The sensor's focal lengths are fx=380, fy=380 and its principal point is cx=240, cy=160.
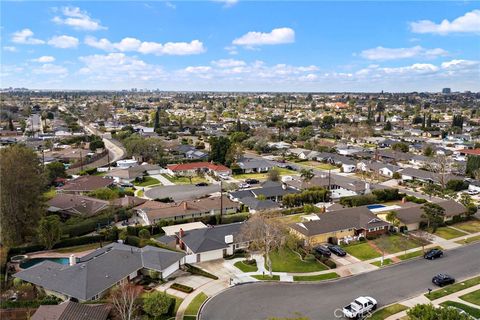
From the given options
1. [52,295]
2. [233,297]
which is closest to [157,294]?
[233,297]

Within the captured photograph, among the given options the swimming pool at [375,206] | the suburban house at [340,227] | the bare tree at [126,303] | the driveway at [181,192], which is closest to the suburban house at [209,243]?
the suburban house at [340,227]

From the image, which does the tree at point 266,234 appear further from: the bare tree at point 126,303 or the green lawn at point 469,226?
the green lawn at point 469,226

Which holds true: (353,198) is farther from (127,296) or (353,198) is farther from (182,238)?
(127,296)

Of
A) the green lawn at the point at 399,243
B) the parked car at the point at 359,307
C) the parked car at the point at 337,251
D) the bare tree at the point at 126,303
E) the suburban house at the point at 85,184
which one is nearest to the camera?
the bare tree at the point at 126,303

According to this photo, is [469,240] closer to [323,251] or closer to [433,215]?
[433,215]

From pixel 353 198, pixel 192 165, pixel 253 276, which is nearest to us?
pixel 253 276

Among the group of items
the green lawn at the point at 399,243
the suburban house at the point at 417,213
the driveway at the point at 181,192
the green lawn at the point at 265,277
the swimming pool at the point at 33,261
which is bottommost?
the swimming pool at the point at 33,261

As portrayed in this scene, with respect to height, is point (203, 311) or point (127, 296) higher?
point (127, 296)
